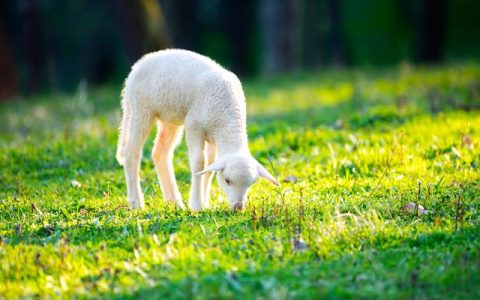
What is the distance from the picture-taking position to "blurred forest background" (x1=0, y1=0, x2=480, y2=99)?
66.5 ft

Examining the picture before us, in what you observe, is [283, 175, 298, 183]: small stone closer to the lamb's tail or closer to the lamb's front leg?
the lamb's front leg

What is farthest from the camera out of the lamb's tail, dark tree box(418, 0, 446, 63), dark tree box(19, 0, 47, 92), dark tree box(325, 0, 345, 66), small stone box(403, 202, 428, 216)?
dark tree box(325, 0, 345, 66)

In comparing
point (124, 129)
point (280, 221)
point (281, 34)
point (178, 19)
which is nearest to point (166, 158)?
point (124, 129)

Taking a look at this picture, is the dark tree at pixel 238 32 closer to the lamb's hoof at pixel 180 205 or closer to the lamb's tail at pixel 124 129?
the lamb's tail at pixel 124 129

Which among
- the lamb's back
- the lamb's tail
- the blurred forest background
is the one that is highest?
the lamb's back

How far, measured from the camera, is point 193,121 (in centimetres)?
616

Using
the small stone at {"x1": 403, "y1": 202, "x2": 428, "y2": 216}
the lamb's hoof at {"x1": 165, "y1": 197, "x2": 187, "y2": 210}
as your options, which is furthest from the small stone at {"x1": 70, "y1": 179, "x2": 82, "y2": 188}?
the small stone at {"x1": 403, "y1": 202, "x2": 428, "y2": 216}

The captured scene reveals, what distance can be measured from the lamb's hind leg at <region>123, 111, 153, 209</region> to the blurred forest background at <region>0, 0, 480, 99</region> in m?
9.43

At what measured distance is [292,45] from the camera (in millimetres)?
20203

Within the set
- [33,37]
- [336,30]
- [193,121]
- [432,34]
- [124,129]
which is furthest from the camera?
[336,30]

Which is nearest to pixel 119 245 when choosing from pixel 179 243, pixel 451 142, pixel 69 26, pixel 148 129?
pixel 179 243

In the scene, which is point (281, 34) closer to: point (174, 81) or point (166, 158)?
point (166, 158)

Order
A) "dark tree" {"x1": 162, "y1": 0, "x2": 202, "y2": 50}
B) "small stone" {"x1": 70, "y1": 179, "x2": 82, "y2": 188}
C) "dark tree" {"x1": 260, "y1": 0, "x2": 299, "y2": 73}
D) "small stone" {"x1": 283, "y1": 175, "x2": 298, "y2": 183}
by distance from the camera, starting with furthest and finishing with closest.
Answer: "dark tree" {"x1": 162, "y1": 0, "x2": 202, "y2": 50}
"dark tree" {"x1": 260, "y1": 0, "x2": 299, "y2": 73}
"small stone" {"x1": 70, "y1": 179, "x2": 82, "y2": 188}
"small stone" {"x1": 283, "y1": 175, "x2": 298, "y2": 183}

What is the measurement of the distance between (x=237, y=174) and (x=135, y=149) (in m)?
1.41
